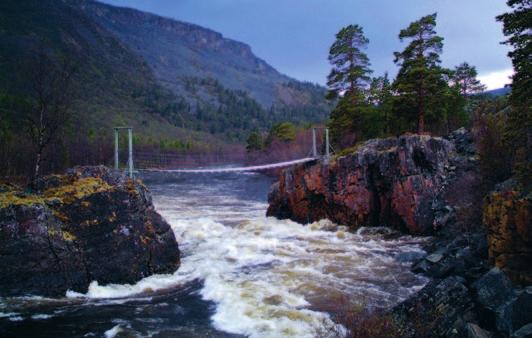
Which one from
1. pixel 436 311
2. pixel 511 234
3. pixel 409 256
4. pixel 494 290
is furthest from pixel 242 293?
pixel 511 234

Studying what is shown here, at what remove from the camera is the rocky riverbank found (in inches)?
258

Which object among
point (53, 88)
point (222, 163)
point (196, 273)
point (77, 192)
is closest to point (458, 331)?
point (196, 273)

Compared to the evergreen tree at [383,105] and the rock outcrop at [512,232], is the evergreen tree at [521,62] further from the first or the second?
the evergreen tree at [383,105]

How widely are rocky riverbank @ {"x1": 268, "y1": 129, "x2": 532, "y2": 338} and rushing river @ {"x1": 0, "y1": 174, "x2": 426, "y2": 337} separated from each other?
1.30m

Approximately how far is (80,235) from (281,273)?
5.50m

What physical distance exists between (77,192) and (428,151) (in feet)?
46.3

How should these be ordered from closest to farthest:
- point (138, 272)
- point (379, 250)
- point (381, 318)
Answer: point (381, 318), point (138, 272), point (379, 250)

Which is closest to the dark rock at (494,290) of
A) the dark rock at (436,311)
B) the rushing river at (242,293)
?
the dark rock at (436,311)

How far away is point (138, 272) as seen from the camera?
11164 mm

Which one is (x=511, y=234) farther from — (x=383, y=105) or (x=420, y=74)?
(x=383, y=105)

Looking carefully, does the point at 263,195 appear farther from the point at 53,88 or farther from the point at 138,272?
the point at 138,272

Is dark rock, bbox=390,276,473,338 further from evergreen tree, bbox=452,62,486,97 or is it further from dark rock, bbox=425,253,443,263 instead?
evergreen tree, bbox=452,62,486,97

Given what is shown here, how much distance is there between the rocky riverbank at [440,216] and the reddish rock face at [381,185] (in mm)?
43

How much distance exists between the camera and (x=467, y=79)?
38.8 m
